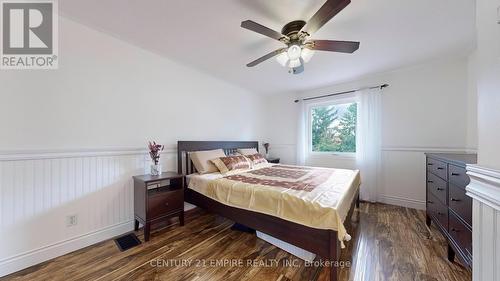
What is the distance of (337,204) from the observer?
1580mm

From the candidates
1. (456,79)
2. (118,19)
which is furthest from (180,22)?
(456,79)

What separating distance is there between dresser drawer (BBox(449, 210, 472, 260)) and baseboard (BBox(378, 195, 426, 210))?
1.58 metres

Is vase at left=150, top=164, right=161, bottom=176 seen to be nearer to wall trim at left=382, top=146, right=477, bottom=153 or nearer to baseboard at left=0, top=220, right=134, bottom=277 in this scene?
baseboard at left=0, top=220, right=134, bottom=277

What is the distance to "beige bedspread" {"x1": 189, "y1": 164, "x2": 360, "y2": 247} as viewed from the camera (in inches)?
60.4

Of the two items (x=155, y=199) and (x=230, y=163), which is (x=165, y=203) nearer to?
(x=155, y=199)

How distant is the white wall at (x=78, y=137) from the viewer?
171 cm

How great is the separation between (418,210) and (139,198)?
164 inches

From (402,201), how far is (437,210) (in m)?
1.24

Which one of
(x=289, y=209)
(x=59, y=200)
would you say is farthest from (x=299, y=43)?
(x=59, y=200)

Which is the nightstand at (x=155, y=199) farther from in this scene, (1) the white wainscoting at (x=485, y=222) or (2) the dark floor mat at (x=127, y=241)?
(1) the white wainscoting at (x=485, y=222)

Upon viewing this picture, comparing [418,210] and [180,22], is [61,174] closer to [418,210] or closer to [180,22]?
[180,22]

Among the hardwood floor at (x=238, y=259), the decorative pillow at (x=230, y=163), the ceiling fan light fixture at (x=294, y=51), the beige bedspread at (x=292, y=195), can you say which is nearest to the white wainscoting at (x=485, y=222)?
the beige bedspread at (x=292, y=195)

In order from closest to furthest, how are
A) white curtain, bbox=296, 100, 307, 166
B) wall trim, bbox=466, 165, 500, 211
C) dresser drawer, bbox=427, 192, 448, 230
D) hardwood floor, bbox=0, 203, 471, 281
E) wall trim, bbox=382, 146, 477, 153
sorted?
wall trim, bbox=466, 165, 500, 211 → hardwood floor, bbox=0, 203, 471, 281 → dresser drawer, bbox=427, 192, 448, 230 → wall trim, bbox=382, 146, 477, 153 → white curtain, bbox=296, 100, 307, 166

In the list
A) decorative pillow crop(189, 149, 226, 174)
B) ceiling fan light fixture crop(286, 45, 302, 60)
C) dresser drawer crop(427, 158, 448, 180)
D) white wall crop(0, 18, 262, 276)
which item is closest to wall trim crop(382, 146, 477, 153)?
dresser drawer crop(427, 158, 448, 180)
